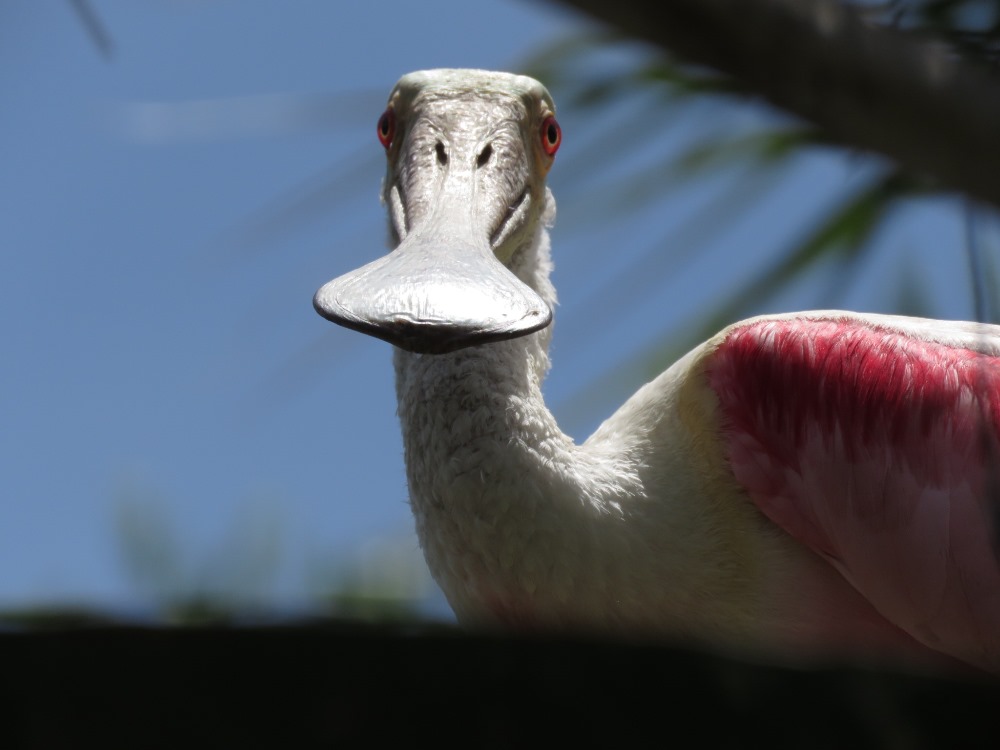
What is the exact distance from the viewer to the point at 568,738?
2.57 ft

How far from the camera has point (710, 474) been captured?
3330 millimetres

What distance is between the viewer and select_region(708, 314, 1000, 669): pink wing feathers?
125 inches

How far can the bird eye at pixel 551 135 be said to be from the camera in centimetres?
372

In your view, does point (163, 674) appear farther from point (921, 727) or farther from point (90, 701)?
point (921, 727)

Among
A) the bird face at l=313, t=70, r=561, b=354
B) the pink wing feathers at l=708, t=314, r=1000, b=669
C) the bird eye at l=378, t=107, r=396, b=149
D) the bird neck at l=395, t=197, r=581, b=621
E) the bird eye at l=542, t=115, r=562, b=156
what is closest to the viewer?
the bird face at l=313, t=70, r=561, b=354

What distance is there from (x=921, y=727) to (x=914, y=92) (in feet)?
1.86

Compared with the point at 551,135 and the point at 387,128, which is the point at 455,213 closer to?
the point at 387,128

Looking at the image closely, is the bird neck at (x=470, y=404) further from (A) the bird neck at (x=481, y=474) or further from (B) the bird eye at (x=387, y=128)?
(B) the bird eye at (x=387, y=128)

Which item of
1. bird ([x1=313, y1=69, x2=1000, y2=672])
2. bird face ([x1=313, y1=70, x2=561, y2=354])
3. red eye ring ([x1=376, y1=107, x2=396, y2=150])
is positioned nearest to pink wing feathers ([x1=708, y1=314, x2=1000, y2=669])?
bird ([x1=313, y1=69, x2=1000, y2=672])

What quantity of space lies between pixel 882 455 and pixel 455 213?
4.10 feet

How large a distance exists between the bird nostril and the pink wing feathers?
80 cm

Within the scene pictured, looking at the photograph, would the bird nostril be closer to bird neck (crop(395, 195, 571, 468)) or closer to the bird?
the bird

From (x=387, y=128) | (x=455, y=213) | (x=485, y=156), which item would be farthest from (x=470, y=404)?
(x=387, y=128)

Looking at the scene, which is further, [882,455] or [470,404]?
[882,455]
